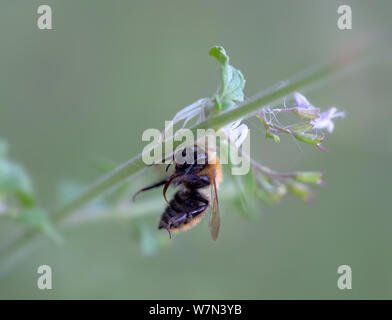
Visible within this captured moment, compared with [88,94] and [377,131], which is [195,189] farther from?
[377,131]

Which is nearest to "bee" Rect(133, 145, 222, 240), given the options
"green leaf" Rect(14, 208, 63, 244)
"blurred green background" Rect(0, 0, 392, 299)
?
"green leaf" Rect(14, 208, 63, 244)

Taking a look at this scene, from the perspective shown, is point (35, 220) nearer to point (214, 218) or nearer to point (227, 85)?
point (214, 218)

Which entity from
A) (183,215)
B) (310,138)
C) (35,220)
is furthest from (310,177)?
(35,220)

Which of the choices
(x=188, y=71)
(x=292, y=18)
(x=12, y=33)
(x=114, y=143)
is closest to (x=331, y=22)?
(x=292, y=18)

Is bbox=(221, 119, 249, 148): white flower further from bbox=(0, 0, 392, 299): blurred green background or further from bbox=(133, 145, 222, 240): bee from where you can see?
bbox=(0, 0, 392, 299): blurred green background

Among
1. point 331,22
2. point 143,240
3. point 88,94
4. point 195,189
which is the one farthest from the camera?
point 331,22

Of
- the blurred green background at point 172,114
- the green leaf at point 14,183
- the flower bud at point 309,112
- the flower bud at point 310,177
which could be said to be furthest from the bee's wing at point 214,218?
the blurred green background at point 172,114
